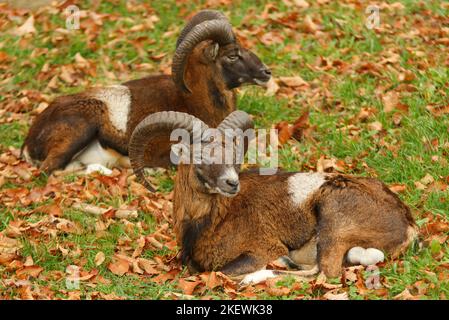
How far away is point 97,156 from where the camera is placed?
1130 centimetres

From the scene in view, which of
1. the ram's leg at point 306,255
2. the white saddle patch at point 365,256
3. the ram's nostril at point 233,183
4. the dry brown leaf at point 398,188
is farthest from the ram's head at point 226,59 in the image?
the white saddle patch at point 365,256

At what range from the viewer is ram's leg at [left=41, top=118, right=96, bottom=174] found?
11039mm

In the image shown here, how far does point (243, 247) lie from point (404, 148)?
2.84 m

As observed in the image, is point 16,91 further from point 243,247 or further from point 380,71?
point 243,247

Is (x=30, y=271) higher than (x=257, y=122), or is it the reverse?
(x=30, y=271)

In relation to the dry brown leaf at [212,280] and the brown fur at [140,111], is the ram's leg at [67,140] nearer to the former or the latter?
the brown fur at [140,111]

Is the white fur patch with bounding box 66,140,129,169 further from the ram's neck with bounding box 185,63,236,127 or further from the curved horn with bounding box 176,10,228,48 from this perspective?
the curved horn with bounding box 176,10,228,48

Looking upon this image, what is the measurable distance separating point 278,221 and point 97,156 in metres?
3.76

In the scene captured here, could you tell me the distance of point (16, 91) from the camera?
1368 centimetres

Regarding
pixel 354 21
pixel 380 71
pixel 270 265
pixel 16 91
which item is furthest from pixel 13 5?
pixel 270 265

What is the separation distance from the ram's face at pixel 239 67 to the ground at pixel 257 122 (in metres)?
0.71

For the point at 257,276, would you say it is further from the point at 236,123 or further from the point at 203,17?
the point at 203,17

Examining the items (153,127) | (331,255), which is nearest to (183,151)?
(153,127)
